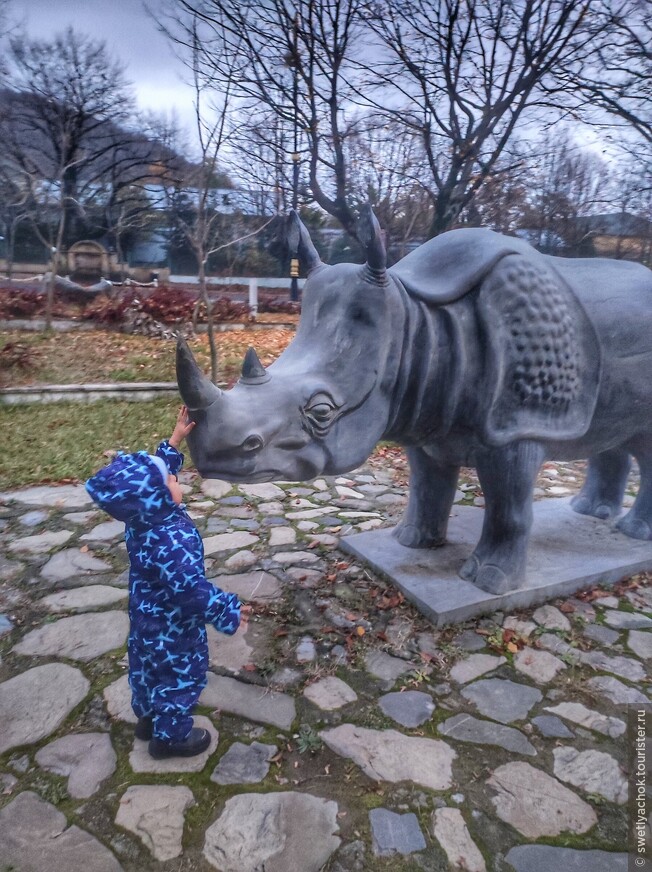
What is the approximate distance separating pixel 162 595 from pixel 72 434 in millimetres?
5147

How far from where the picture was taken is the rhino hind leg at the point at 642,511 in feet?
12.5

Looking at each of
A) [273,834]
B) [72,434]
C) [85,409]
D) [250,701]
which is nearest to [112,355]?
[85,409]

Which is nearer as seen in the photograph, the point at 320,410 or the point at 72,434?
the point at 320,410

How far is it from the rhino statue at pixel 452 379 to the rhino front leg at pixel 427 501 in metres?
0.01

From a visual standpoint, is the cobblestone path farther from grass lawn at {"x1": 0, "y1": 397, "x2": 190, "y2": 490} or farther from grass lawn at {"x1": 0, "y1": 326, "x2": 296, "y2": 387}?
grass lawn at {"x1": 0, "y1": 326, "x2": 296, "y2": 387}

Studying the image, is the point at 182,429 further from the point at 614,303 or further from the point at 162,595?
the point at 614,303

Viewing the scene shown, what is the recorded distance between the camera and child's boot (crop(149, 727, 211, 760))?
2.20 m

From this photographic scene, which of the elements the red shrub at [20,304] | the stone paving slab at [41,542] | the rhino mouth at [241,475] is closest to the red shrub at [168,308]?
the red shrub at [20,304]

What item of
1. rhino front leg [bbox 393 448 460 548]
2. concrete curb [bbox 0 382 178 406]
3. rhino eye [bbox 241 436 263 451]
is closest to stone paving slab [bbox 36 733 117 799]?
rhino eye [bbox 241 436 263 451]

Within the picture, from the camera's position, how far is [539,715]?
249 cm

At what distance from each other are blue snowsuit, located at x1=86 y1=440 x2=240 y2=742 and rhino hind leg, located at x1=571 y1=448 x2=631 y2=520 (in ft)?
9.98

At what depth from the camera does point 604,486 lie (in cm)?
425

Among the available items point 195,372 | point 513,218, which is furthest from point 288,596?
point 513,218

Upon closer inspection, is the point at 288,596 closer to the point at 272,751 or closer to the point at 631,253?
the point at 272,751
